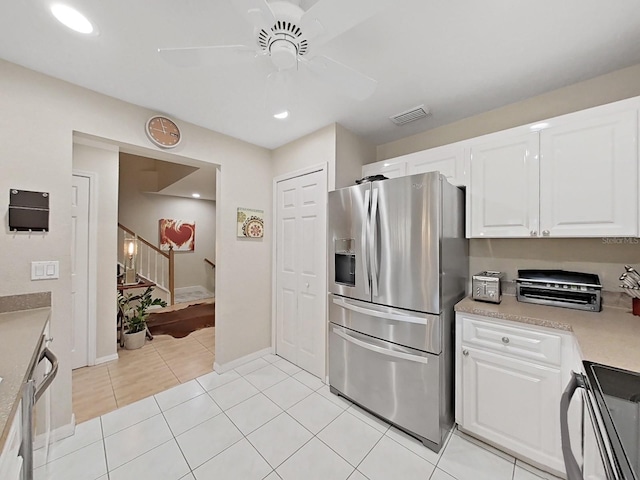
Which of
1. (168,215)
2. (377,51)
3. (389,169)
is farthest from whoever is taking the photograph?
(168,215)

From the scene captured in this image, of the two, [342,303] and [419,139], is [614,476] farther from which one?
[419,139]

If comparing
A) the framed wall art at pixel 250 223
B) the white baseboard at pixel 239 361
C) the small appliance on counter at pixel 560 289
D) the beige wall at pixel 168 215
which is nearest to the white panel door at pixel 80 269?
the white baseboard at pixel 239 361

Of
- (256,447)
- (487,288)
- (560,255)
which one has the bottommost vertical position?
(256,447)

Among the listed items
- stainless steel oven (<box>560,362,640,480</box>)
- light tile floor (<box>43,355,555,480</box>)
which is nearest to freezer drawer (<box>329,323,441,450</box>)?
light tile floor (<box>43,355,555,480</box>)

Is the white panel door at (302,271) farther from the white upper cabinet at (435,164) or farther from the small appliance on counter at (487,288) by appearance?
the small appliance on counter at (487,288)

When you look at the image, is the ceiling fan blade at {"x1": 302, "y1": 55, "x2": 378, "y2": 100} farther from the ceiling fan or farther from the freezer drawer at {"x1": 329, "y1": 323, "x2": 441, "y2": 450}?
the freezer drawer at {"x1": 329, "y1": 323, "x2": 441, "y2": 450}

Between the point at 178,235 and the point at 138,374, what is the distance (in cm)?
439

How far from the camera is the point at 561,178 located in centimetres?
160

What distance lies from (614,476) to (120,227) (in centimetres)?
603

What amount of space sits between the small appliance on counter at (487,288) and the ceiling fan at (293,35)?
1.46 metres

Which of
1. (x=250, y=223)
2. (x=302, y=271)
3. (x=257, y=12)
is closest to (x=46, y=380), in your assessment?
(x=257, y=12)

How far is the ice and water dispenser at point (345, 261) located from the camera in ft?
6.88

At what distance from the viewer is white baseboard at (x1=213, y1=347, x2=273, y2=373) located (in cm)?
257

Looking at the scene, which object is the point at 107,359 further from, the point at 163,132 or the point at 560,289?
the point at 560,289
